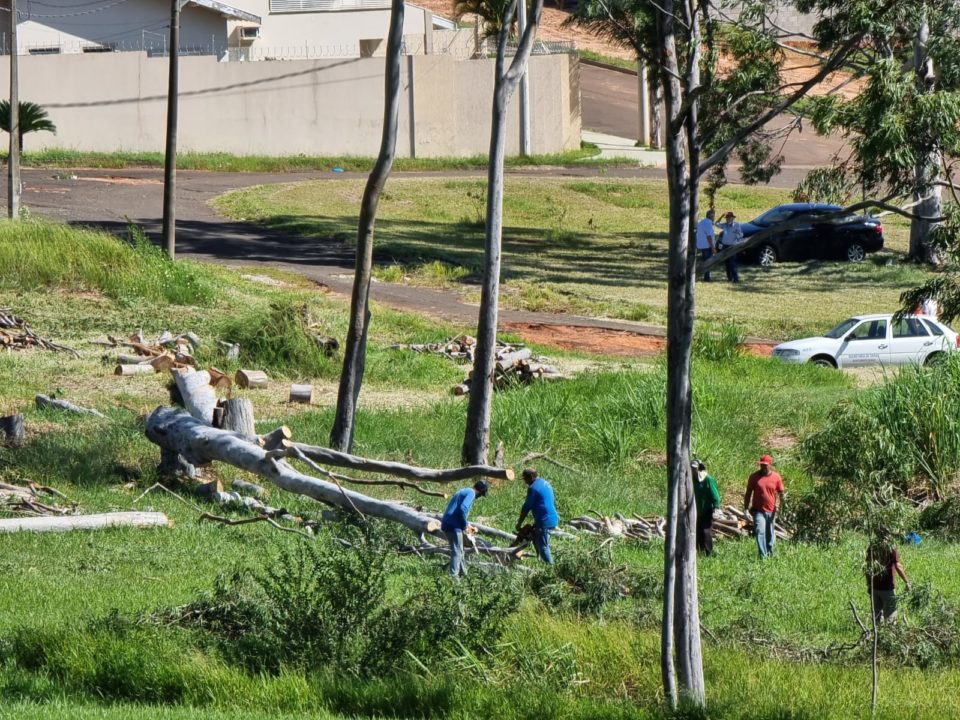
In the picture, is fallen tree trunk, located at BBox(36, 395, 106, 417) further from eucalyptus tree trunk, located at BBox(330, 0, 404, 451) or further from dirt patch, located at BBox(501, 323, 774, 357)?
dirt patch, located at BBox(501, 323, 774, 357)

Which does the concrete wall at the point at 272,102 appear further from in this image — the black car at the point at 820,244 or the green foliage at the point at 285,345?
the green foliage at the point at 285,345

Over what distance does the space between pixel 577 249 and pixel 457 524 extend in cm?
2846

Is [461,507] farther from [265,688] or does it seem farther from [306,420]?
[306,420]

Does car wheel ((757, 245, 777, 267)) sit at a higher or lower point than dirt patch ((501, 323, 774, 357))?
higher

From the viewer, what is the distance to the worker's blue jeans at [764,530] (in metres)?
15.8

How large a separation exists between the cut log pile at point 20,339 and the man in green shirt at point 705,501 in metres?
12.3

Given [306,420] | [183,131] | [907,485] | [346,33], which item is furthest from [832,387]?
[346,33]

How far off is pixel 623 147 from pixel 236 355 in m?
37.4

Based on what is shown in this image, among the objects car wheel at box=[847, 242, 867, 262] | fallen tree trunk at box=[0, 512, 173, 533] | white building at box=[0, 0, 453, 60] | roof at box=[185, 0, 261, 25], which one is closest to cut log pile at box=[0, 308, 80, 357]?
fallen tree trunk at box=[0, 512, 173, 533]

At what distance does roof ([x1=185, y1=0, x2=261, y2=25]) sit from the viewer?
5422 centimetres

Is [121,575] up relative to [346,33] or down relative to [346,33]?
down

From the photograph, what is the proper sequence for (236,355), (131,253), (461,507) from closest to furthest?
(461,507) < (236,355) < (131,253)

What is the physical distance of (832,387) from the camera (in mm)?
24438

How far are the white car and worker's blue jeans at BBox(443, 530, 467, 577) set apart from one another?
47.7 feet
